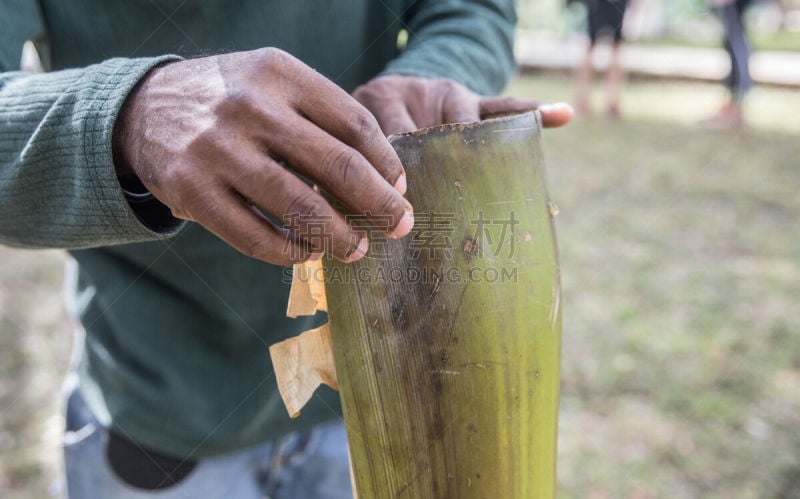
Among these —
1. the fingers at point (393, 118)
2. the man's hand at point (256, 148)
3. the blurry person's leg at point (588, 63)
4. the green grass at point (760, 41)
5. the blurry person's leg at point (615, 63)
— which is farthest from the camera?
the green grass at point (760, 41)

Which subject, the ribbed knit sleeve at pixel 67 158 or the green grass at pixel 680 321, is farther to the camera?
the green grass at pixel 680 321

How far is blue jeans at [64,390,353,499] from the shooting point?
1047 mm

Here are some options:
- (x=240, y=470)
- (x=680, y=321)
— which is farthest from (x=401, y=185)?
(x=680, y=321)

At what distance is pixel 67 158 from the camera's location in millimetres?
620

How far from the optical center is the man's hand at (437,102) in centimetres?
85

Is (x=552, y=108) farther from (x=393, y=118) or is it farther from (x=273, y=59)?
(x=273, y=59)

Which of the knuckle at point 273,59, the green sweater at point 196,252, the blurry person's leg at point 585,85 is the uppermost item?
the knuckle at point 273,59

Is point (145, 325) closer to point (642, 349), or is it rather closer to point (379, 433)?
point (379, 433)

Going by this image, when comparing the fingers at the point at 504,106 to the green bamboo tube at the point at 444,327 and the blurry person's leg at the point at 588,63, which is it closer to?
the green bamboo tube at the point at 444,327

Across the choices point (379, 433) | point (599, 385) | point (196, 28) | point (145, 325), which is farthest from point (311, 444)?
point (599, 385)

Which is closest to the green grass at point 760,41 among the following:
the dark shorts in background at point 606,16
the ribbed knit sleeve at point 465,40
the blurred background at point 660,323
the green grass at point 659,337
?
the dark shorts in background at point 606,16

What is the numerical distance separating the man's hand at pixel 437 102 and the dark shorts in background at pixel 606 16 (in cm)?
583

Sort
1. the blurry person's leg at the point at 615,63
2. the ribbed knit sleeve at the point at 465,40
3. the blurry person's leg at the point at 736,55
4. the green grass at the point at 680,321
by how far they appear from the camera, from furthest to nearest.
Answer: the blurry person's leg at the point at 615,63 < the blurry person's leg at the point at 736,55 < the green grass at the point at 680,321 < the ribbed knit sleeve at the point at 465,40

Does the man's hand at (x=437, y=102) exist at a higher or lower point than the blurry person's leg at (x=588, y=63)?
higher
